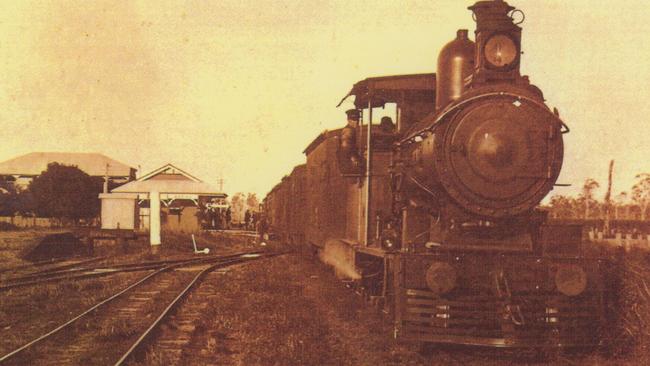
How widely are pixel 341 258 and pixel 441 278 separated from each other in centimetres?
511

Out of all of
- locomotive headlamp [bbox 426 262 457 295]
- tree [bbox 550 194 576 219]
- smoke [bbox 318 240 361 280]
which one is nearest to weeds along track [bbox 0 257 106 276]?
smoke [bbox 318 240 361 280]

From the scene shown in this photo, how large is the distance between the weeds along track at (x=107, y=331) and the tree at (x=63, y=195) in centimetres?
4678

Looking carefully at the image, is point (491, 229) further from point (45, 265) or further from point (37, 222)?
point (37, 222)

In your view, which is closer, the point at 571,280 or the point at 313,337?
the point at 571,280

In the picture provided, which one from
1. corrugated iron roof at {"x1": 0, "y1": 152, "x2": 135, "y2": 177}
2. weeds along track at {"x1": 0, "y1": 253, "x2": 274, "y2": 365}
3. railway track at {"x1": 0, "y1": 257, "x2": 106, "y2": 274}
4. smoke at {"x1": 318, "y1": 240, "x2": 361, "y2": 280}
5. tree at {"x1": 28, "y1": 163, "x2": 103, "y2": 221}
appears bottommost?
railway track at {"x1": 0, "y1": 257, "x2": 106, "y2": 274}

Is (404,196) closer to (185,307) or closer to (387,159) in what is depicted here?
(387,159)

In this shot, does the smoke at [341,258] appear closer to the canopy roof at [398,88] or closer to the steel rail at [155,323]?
the canopy roof at [398,88]

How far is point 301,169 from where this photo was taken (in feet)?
77.0

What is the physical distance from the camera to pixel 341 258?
12633 millimetres

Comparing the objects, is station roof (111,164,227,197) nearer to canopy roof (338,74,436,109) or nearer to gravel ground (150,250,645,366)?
gravel ground (150,250,645,366)

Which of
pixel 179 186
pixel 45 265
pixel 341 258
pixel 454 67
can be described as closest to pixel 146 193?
pixel 179 186

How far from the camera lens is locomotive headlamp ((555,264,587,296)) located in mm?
7570

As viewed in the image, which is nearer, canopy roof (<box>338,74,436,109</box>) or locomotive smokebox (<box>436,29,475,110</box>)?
locomotive smokebox (<box>436,29,475,110</box>)

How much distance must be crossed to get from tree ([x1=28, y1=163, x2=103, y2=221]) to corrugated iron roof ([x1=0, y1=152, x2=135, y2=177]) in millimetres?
21599
